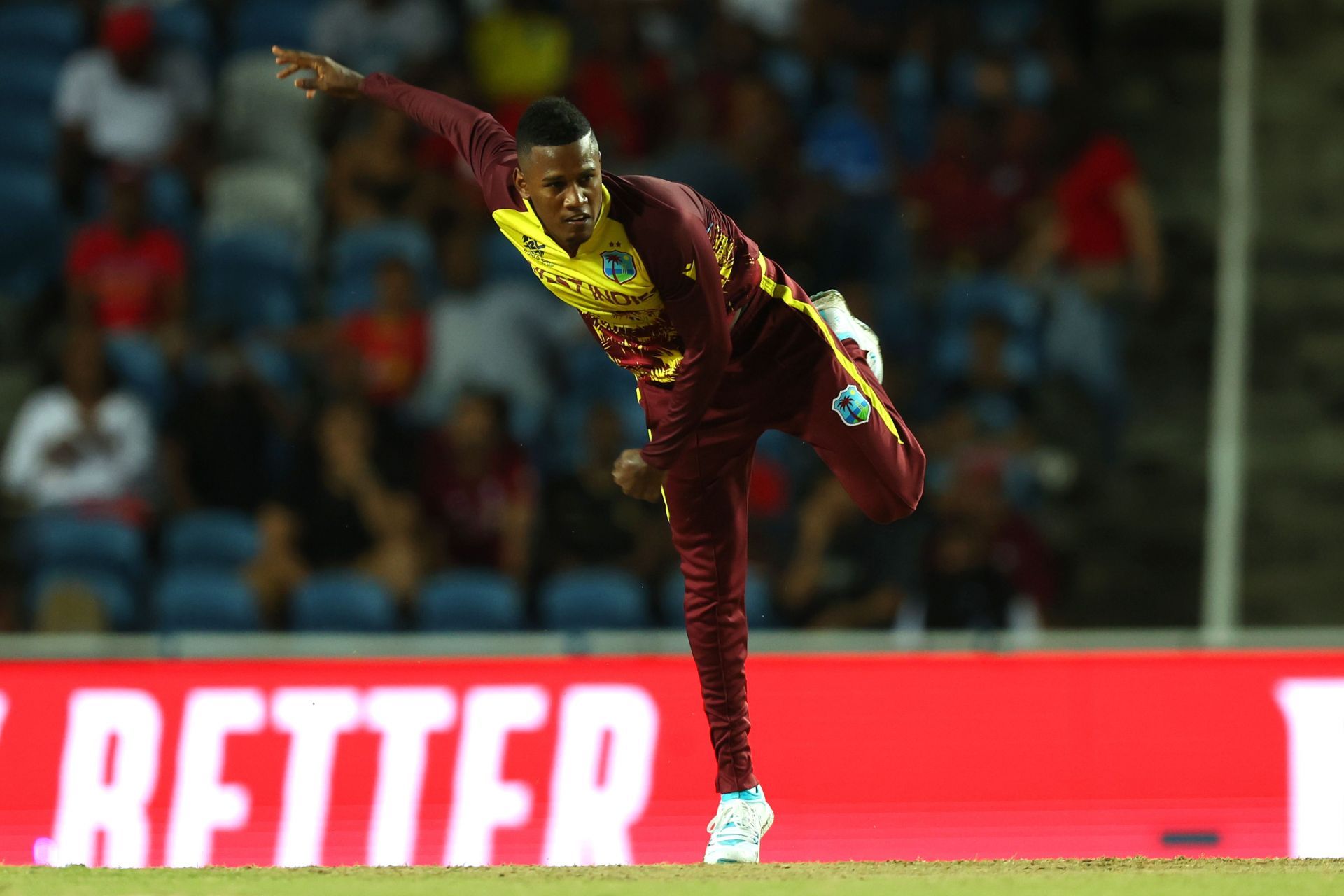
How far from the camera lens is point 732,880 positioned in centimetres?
468

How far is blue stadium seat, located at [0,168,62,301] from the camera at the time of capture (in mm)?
9289

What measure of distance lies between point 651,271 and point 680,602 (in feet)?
11.4

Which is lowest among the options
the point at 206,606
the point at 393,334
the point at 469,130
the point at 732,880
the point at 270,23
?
the point at 732,880

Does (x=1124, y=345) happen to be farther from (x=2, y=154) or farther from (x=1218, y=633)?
(x=2, y=154)

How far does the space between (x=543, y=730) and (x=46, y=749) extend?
5.14ft

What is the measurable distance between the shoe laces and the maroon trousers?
50mm

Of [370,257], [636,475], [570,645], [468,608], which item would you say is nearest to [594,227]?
[636,475]

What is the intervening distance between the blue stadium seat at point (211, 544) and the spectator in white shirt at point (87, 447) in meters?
0.23

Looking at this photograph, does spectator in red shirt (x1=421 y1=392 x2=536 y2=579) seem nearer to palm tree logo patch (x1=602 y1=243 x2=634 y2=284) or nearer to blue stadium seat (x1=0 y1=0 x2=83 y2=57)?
palm tree logo patch (x1=602 y1=243 x2=634 y2=284)

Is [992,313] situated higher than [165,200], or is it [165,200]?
[165,200]

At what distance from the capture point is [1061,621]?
8.80 metres

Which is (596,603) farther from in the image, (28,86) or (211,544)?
(28,86)

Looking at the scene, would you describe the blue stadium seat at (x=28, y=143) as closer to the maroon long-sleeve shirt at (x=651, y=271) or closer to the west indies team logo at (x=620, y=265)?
the maroon long-sleeve shirt at (x=651, y=271)

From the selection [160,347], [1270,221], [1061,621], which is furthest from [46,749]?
[1270,221]
